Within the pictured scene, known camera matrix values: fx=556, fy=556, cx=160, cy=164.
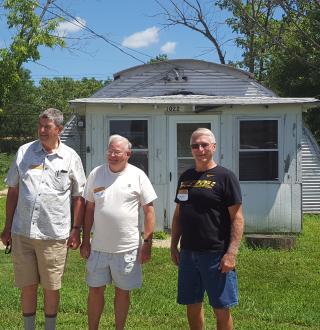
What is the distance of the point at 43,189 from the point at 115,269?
2.63 ft

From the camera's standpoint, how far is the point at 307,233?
1003cm

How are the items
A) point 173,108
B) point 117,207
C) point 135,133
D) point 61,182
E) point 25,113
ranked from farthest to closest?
1. point 25,113
2. point 135,133
3. point 173,108
4. point 61,182
5. point 117,207

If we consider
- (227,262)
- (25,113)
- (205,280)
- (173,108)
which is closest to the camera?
(227,262)

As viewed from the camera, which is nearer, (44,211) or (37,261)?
(44,211)

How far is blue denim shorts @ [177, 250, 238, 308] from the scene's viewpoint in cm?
390

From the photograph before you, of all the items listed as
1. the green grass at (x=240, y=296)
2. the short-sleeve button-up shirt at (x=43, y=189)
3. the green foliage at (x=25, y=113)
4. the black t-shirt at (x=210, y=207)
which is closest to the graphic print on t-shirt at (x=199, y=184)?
the black t-shirt at (x=210, y=207)

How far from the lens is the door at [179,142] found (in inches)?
392

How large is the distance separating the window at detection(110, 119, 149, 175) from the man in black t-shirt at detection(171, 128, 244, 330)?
235 inches

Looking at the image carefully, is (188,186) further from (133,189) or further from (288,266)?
(288,266)

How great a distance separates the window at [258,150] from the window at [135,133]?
1.74 meters

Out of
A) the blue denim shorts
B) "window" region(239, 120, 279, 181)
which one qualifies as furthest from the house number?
the blue denim shorts

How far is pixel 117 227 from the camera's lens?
13.5ft

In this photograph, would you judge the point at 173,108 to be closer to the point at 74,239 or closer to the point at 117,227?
the point at 74,239

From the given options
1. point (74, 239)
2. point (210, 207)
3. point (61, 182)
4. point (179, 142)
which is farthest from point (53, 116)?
point (179, 142)
